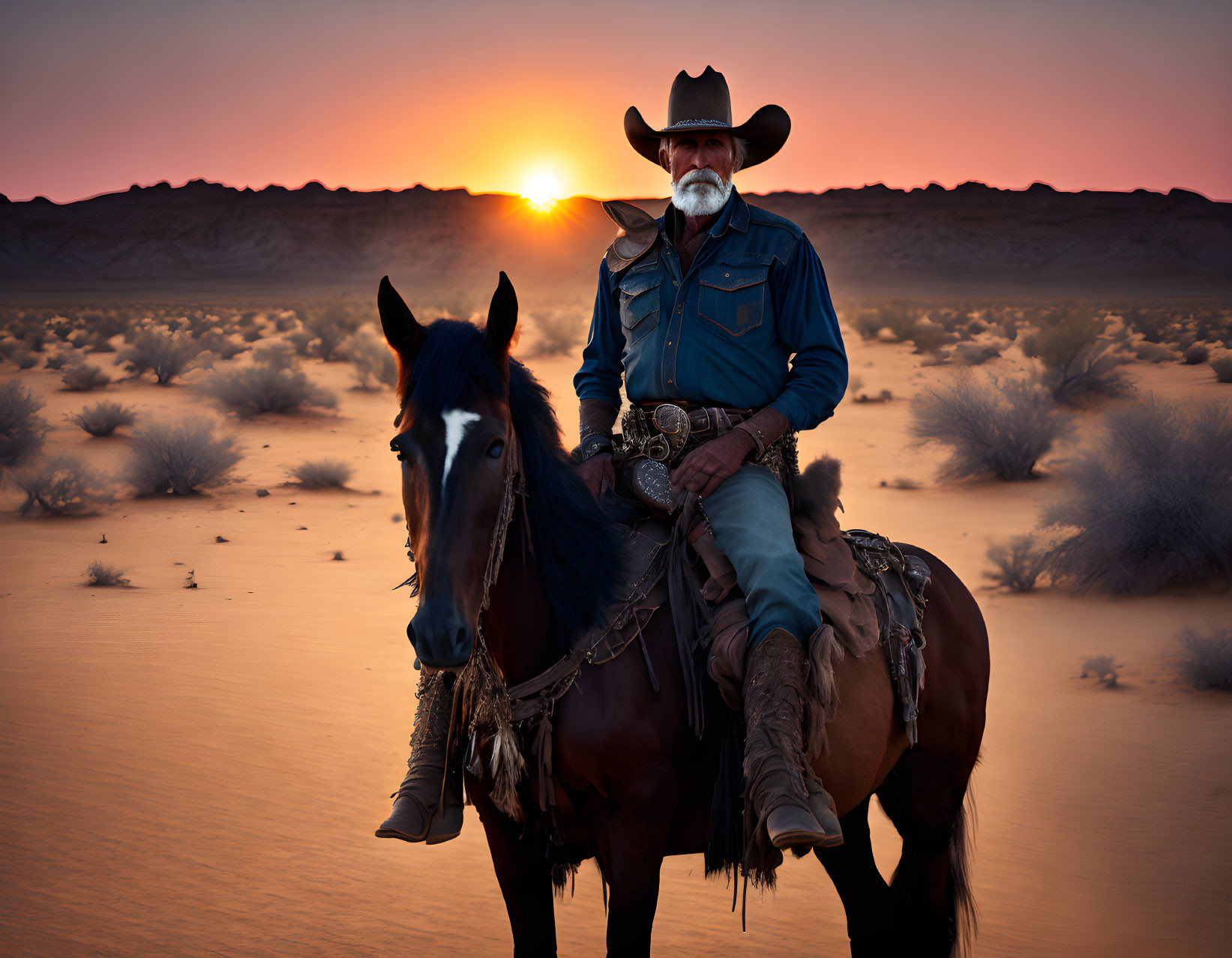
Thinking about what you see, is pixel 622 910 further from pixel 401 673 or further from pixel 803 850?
pixel 401 673

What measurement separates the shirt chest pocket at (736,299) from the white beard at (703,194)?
25cm

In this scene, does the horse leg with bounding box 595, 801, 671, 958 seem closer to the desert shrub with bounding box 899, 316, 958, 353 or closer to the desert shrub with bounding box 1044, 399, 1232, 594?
the desert shrub with bounding box 1044, 399, 1232, 594

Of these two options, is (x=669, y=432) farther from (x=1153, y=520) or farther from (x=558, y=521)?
(x=1153, y=520)

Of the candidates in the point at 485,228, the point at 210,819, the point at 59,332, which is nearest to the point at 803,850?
the point at 210,819

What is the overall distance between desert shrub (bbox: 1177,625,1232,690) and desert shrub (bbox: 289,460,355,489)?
13015 mm

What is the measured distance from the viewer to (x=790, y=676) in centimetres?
285

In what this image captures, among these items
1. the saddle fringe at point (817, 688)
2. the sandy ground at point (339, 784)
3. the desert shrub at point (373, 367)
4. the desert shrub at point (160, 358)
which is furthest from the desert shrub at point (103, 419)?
the saddle fringe at point (817, 688)

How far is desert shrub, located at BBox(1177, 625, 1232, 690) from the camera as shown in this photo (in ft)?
27.5

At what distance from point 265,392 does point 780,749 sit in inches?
899

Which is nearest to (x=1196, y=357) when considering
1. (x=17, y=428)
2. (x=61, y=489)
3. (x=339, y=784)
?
(x=61, y=489)

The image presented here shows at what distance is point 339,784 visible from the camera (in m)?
6.72

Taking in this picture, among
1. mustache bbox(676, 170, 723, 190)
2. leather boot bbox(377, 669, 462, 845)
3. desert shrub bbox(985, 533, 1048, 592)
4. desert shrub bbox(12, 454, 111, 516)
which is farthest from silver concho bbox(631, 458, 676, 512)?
desert shrub bbox(12, 454, 111, 516)

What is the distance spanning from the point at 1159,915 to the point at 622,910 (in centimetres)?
394

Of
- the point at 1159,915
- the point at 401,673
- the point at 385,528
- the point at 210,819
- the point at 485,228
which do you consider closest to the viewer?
the point at 1159,915
